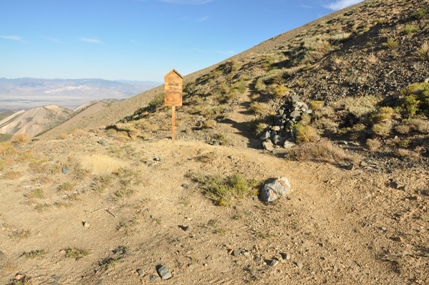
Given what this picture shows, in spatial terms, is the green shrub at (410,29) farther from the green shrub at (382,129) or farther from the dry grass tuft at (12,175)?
the dry grass tuft at (12,175)

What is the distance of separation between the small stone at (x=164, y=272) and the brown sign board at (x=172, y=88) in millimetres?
10255

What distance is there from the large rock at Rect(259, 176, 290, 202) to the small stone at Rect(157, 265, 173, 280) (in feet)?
13.1

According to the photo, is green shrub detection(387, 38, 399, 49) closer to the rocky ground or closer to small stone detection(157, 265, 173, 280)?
the rocky ground

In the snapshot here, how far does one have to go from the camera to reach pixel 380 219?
7.18 metres

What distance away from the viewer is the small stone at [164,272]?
5.65 m

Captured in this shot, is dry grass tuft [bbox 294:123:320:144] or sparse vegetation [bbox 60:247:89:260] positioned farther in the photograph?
dry grass tuft [bbox 294:123:320:144]

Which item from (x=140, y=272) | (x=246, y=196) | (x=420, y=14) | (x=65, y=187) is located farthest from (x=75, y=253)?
(x=420, y=14)

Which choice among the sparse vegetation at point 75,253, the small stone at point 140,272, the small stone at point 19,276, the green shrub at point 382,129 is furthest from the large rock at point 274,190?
the small stone at point 19,276

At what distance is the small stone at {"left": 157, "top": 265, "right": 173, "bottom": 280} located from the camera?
5.65 meters

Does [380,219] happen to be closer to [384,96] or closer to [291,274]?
[291,274]

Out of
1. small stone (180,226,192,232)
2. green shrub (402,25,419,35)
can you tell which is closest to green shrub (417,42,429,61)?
green shrub (402,25,419,35)

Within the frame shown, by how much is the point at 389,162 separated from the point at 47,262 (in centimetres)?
1082

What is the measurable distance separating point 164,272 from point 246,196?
13.3 feet

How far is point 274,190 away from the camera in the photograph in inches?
346
